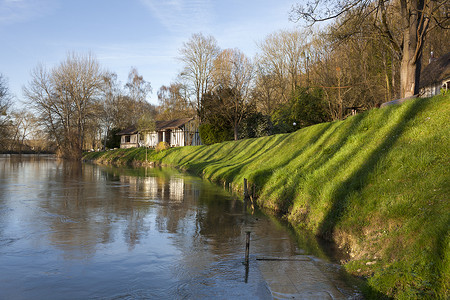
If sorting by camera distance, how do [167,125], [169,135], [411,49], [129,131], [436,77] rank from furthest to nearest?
[129,131]
[169,135]
[167,125]
[436,77]
[411,49]

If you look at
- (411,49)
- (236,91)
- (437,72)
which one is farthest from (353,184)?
(236,91)

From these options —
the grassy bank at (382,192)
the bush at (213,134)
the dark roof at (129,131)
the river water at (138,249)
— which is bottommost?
the river water at (138,249)

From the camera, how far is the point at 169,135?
68688 mm

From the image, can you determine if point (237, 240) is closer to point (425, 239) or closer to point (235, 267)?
point (235, 267)

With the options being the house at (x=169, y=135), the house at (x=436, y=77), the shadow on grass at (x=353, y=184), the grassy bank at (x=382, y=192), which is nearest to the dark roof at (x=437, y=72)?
the house at (x=436, y=77)

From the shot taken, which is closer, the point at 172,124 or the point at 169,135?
the point at 172,124

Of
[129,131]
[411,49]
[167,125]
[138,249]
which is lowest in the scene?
[138,249]

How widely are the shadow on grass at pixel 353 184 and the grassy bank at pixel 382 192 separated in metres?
0.03

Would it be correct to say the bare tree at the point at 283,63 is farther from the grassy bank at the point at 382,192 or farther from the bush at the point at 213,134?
the grassy bank at the point at 382,192

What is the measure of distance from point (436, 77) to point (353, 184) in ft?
72.6

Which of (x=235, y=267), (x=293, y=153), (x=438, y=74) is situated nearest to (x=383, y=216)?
(x=235, y=267)

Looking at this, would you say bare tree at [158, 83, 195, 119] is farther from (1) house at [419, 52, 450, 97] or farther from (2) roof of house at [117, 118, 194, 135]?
(1) house at [419, 52, 450, 97]

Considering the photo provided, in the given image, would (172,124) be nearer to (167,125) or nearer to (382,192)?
(167,125)

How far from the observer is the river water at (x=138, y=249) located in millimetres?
7605
